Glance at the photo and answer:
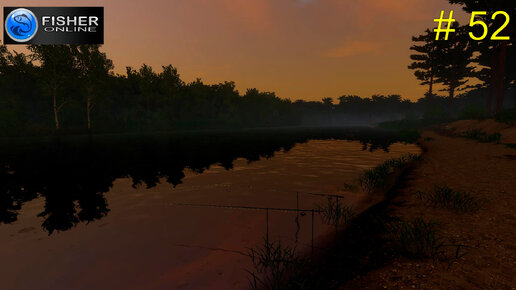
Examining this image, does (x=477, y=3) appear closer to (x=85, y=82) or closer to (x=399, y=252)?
(x=399, y=252)

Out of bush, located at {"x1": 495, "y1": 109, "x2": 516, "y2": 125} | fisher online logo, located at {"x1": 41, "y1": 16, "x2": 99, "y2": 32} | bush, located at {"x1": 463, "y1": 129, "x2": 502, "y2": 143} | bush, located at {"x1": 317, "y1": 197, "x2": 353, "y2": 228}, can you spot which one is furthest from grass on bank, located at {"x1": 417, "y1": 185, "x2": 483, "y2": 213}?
fisher online logo, located at {"x1": 41, "y1": 16, "x2": 99, "y2": 32}

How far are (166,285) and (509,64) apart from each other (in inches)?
3176

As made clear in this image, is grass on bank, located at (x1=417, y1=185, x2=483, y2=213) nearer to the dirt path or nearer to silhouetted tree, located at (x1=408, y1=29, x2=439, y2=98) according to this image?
the dirt path

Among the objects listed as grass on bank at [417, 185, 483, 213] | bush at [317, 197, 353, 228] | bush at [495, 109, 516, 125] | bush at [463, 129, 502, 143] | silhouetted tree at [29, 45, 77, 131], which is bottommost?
Result: bush at [317, 197, 353, 228]

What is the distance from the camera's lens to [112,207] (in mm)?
10273

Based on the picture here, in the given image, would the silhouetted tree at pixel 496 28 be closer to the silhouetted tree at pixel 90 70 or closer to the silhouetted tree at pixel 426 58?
the silhouetted tree at pixel 426 58

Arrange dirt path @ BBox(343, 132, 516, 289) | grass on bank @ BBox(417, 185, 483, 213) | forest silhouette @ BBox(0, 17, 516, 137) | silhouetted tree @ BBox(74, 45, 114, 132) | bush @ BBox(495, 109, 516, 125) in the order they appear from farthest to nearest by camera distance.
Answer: silhouetted tree @ BBox(74, 45, 114, 132), forest silhouette @ BBox(0, 17, 516, 137), bush @ BBox(495, 109, 516, 125), grass on bank @ BBox(417, 185, 483, 213), dirt path @ BBox(343, 132, 516, 289)

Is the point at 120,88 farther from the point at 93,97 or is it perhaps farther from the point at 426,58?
the point at 426,58

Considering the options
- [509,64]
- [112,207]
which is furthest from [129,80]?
→ [509,64]

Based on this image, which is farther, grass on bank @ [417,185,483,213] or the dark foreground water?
grass on bank @ [417,185,483,213]

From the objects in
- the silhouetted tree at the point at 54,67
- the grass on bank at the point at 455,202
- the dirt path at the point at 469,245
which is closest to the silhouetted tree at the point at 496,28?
the dirt path at the point at 469,245

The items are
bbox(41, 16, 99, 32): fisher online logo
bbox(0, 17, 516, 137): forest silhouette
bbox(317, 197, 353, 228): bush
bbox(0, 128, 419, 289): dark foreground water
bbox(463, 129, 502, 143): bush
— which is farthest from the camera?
bbox(0, 17, 516, 137): forest silhouette

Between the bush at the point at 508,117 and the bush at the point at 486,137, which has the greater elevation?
the bush at the point at 508,117

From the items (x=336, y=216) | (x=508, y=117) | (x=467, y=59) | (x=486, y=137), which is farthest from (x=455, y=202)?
(x=467, y=59)
